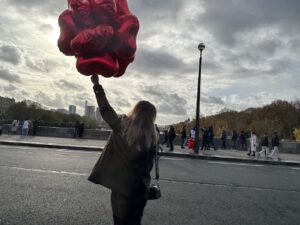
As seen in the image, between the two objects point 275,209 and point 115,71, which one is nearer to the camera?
point 115,71

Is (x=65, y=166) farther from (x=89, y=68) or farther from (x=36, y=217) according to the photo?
(x=89, y=68)

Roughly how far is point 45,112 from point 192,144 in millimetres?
71856

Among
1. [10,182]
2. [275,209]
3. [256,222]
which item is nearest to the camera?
[256,222]

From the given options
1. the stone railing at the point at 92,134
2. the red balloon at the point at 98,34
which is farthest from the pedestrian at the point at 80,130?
the red balloon at the point at 98,34

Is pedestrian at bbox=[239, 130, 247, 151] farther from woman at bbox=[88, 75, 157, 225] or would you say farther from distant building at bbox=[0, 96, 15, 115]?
distant building at bbox=[0, 96, 15, 115]

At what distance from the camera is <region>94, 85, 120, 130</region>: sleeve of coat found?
338cm

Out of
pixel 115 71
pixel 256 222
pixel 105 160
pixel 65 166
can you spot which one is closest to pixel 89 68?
pixel 115 71

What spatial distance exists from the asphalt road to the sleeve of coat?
2270 millimetres

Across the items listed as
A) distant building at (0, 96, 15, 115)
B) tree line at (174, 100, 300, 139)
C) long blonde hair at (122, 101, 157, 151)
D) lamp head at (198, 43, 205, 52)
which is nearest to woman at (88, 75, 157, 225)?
long blonde hair at (122, 101, 157, 151)

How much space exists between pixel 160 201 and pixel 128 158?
144 inches

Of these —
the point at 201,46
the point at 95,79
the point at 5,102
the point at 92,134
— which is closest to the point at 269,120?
the point at 92,134

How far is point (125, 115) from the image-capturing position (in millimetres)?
3469

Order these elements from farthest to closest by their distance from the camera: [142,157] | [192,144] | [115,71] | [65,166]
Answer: [192,144] < [65,166] < [115,71] < [142,157]

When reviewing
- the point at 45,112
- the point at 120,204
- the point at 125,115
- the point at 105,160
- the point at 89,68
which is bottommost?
the point at 120,204
